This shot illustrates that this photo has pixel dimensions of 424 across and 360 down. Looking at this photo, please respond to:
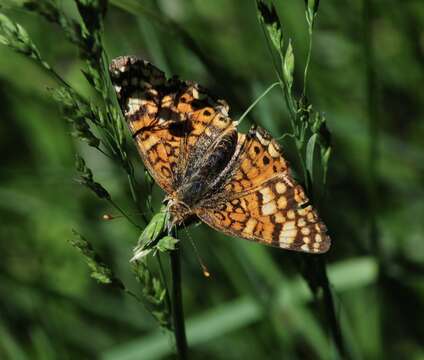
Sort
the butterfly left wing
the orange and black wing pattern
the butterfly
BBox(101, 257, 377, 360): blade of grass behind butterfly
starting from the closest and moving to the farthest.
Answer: the butterfly left wing
the butterfly
the orange and black wing pattern
BBox(101, 257, 377, 360): blade of grass behind butterfly

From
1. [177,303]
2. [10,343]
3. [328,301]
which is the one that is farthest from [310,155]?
[10,343]

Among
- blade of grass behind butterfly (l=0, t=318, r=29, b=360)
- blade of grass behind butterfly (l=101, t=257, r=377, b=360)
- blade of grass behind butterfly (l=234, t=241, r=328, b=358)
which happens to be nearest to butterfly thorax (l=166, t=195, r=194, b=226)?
blade of grass behind butterfly (l=234, t=241, r=328, b=358)

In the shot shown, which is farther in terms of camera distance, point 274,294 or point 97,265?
point 274,294

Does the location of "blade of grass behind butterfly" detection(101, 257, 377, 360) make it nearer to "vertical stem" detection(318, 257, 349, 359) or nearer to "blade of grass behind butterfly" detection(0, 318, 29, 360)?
"blade of grass behind butterfly" detection(0, 318, 29, 360)

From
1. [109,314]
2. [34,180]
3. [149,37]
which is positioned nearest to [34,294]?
[109,314]

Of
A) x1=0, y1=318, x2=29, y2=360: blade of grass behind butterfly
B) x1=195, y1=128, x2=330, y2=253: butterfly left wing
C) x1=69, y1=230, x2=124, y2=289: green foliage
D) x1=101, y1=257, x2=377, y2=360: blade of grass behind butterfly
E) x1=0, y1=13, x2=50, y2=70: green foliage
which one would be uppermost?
x1=0, y1=13, x2=50, y2=70: green foliage

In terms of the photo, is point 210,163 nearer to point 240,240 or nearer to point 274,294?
point 240,240
